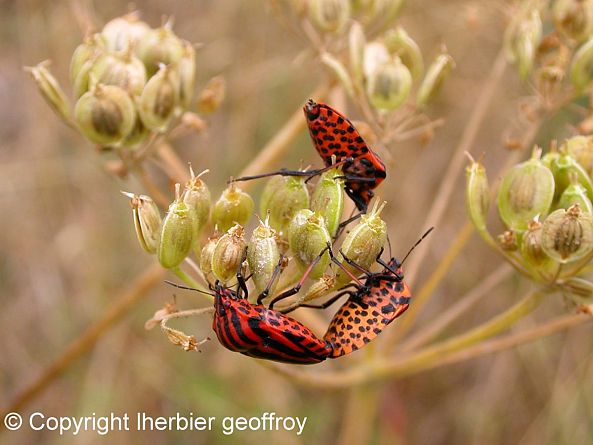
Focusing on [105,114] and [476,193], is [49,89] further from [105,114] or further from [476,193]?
[476,193]

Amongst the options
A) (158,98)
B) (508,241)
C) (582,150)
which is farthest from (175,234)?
(582,150)

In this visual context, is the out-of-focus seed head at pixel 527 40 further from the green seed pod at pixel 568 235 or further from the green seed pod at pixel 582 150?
the green seed pod at pixel 568 235

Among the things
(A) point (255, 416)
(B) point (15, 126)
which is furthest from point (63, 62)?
(A) point (255, 416)

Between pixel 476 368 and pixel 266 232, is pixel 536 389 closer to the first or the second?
pixel 476 368

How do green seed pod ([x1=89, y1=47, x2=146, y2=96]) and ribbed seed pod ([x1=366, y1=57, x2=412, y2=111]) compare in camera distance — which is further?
ribbed seed pod ([x1=366, y1=57, x2=412, y2=111])

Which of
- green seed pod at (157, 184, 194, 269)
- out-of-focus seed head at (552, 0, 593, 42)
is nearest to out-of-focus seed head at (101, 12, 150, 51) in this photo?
green seed pod at (157, 184, 194, 269)

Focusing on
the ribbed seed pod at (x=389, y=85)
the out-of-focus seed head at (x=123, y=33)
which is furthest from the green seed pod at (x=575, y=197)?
the out-of-focus seed head at (x=123, y=33)

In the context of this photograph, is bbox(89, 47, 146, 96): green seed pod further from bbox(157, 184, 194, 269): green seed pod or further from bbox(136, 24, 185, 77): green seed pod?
bbox(157, 184, 194, 269): green seed pod
